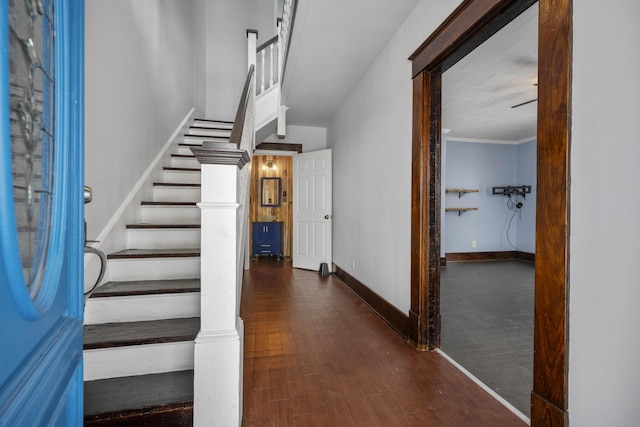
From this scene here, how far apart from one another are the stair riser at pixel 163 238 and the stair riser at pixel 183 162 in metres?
1.29

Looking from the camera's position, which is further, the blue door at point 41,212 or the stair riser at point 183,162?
the stair riser at point 183,162

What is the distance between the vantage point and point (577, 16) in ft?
3.86

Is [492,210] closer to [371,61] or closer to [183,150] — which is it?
[371,61]

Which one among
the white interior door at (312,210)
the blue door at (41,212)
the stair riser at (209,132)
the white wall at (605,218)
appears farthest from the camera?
the white interior door at (312,210)

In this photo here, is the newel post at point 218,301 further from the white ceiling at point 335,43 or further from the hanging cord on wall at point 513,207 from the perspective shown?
the hanging cord on wall at point 513,207

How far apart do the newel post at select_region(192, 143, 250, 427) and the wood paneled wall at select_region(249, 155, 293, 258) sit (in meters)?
5.35

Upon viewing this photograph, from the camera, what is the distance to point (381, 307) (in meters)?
3.01

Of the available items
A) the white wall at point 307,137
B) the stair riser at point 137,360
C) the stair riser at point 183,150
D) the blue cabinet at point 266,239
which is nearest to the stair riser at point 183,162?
the stair riser at point 183,150

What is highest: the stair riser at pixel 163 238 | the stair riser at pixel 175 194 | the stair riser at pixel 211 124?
the stair riser at pixel 211 124

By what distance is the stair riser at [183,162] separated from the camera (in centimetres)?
347

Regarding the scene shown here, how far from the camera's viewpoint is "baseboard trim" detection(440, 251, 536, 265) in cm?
646

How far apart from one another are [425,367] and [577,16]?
2040 millimetres

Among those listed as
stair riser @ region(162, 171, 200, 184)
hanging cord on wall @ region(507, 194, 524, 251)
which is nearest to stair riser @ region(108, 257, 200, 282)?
stair riser @ region(162, 171, 200, 184)

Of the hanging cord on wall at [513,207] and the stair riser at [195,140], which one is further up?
the stair riser at [195,140]
